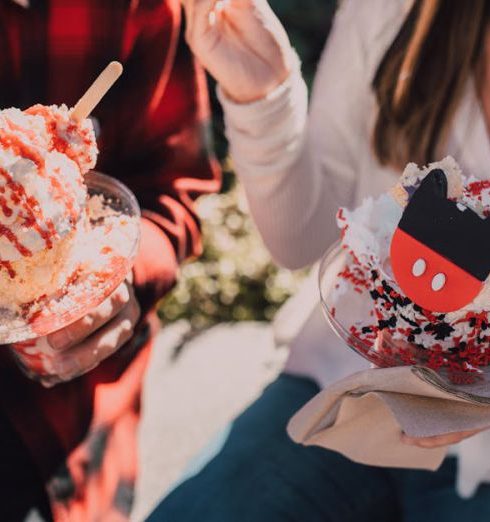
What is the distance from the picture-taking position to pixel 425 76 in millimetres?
1737

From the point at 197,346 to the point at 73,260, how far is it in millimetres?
1480

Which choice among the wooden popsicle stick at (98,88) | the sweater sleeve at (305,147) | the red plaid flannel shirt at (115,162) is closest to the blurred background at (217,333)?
the red plaid flannel shirt at (115,162)

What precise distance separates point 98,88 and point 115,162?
62cm

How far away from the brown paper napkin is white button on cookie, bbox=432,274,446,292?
0.13 meters

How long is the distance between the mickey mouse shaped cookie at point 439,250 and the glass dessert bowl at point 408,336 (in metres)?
0.05

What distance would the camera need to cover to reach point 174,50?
1.77 meters

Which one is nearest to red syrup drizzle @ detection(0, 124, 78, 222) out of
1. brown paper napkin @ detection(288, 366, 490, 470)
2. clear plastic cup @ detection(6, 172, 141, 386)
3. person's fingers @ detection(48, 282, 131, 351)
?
clear plastic cup @ detection(6, 172, 141, 386)

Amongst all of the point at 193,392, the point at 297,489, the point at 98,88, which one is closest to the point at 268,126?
the point at 98,88

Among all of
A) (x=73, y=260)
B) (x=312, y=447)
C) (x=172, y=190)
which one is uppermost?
(x=73, y=260)

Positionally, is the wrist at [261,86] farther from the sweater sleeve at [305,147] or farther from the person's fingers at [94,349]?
the person's fingers at [94,349]

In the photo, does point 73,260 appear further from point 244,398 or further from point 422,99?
point 244,398

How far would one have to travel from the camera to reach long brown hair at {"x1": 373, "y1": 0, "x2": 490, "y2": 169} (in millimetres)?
1659

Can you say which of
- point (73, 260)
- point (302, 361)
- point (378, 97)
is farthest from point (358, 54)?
point (73, 260)

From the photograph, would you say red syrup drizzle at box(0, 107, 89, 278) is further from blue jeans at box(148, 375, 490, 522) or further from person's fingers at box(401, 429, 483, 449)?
blue jeans at box(148, 375, 490, 522)
